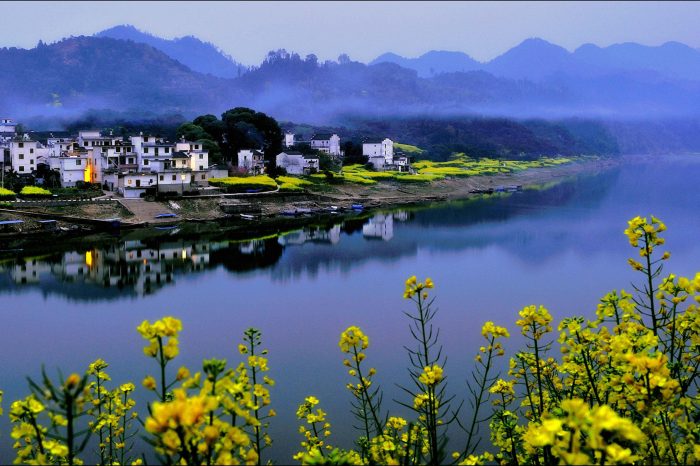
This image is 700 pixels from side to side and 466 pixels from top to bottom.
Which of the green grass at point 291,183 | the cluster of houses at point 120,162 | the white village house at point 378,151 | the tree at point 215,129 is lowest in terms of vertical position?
the green grass at point 291,183

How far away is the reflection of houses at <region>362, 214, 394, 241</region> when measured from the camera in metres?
23.6

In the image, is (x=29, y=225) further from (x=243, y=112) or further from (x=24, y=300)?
(x=243, y=112)

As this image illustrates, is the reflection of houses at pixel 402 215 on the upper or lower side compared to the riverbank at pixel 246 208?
lower

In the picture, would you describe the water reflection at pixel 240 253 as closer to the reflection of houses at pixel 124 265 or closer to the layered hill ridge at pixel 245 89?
the reflection of houses at pixel 124 265

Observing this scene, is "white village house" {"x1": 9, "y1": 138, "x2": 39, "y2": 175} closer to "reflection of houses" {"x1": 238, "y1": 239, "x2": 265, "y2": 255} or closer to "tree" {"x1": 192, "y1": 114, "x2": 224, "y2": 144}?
"tree" {"x1": 192, "y1": 114, "x2": 224, "y2": 144}

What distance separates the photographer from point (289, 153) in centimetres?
3853

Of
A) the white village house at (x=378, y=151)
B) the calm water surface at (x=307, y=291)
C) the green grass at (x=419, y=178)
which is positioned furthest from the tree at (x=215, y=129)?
the calm water surface at (x=307, y=291)

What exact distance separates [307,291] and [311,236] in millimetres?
8862

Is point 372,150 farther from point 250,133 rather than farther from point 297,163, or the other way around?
point 250,133

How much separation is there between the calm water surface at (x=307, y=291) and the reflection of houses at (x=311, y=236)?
7cm

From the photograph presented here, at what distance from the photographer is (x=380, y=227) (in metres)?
25.9

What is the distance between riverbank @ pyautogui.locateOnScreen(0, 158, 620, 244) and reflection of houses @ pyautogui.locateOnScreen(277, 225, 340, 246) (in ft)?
5.70

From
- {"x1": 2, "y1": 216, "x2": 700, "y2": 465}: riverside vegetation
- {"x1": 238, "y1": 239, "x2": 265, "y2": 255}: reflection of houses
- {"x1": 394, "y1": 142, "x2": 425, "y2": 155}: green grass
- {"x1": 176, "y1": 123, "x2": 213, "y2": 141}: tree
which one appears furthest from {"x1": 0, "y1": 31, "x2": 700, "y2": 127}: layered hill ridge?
{"x1": 2, "y1": 216, "x2": 700, "y2": 465}: riverside vegetation

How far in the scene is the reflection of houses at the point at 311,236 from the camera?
73.2 ft
